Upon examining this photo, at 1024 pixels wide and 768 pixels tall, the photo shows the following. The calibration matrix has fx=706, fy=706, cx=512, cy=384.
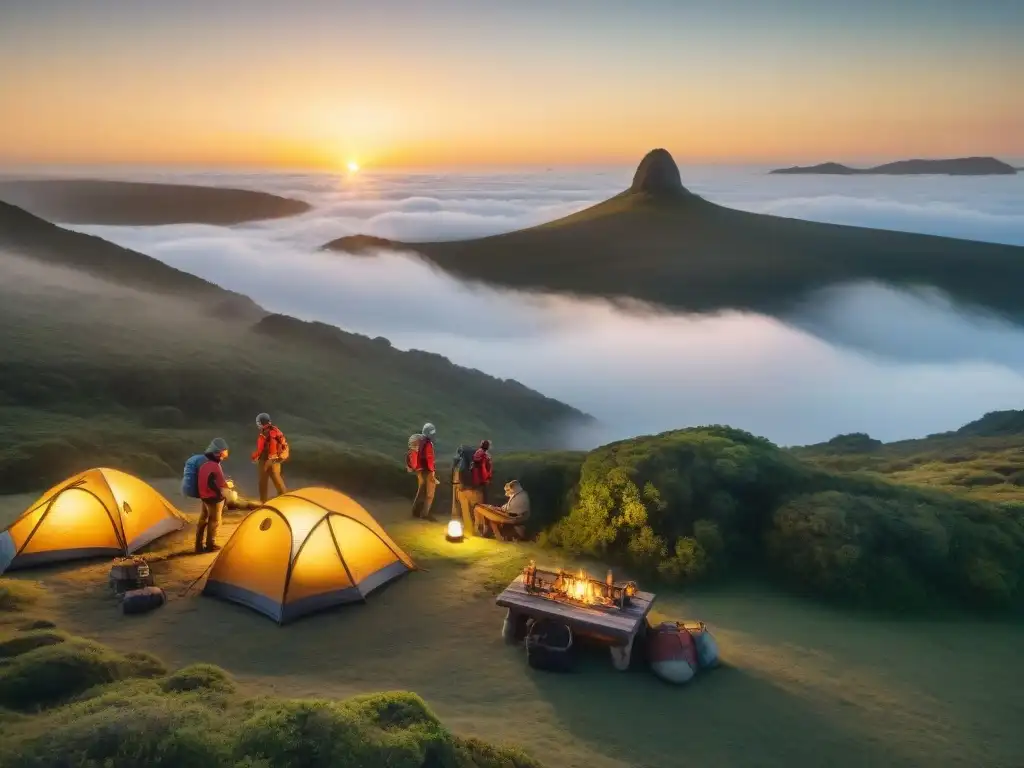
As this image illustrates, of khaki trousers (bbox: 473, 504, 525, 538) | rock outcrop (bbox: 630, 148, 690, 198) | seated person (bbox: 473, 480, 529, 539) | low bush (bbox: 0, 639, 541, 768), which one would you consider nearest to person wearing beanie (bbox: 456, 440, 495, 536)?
khaki trousers (bbox: 473, 504, 525, 538)

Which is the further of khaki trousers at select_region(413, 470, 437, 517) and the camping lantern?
khaki trousers at select_region(413, 470, 437, 517)

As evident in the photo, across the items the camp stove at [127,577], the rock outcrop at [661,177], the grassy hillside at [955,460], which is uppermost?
the rock outcrop at [661,177]

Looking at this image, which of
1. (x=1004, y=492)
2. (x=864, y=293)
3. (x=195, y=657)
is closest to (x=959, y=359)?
(x=864, y=293)

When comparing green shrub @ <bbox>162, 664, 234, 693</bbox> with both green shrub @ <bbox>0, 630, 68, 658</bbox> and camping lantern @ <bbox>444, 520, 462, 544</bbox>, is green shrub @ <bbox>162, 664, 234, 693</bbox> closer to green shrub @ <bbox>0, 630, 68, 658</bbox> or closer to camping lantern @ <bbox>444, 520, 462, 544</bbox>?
green shrub @ <bbox>0, 630, 68, 658</bbox>

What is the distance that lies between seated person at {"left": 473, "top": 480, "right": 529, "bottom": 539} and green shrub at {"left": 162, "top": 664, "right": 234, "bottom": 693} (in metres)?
8.96

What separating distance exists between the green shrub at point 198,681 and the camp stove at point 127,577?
4872 mm

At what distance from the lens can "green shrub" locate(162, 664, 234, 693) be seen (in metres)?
9.10

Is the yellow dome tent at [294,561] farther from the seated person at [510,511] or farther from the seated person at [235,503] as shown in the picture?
the seated person at [235,503]

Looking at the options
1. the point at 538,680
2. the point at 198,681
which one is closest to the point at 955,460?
the point at 538,680

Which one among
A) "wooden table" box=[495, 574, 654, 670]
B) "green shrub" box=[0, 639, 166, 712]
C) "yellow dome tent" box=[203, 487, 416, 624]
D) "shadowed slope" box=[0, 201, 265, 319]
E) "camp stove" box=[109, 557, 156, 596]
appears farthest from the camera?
"shadowed slope" box=[0, 201, 265, 319]

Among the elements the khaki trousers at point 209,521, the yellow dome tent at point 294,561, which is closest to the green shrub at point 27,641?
the yellow dome tent at point 294,561

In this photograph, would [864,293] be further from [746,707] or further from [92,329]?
[746,707]

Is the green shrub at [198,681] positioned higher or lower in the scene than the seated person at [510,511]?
higher

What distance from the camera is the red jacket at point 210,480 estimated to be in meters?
14.8
